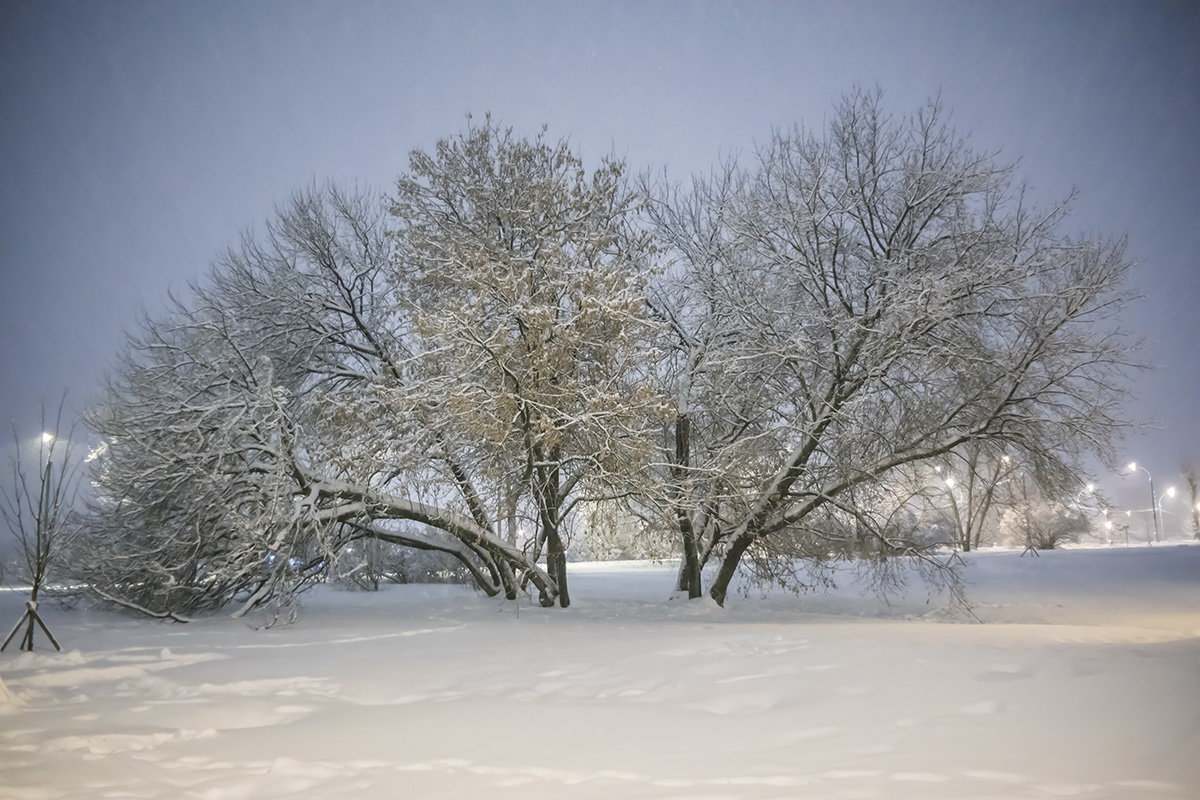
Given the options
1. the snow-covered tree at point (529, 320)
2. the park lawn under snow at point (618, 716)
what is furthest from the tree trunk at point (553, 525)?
the park lawn under snow at point (618, 716)

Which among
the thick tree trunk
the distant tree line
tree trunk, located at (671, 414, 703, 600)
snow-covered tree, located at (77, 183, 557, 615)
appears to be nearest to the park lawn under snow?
snow-covered tree, located at (77, 183, 557, 615)

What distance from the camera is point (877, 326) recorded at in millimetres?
9984

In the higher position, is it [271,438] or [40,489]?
[271,438]

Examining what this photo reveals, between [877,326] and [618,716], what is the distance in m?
7.70

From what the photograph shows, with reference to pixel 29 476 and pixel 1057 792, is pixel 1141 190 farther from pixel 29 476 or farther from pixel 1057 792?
pixel 29 476

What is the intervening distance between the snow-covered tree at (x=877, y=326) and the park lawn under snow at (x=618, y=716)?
372cm

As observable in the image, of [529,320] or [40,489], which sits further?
[529,320]

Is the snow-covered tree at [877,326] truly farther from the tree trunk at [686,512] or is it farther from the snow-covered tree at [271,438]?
the snow-covered tree at [271,438]

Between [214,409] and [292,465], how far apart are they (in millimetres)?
1372

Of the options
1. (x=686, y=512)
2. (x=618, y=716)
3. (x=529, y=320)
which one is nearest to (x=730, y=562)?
(x=686, y=512)

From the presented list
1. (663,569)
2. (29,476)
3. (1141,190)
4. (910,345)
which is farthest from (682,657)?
(663,569)

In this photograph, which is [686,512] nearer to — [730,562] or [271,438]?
[730,562]

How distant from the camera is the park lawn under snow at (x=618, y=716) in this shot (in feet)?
9.70

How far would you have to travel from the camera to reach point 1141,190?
45.3 feet
